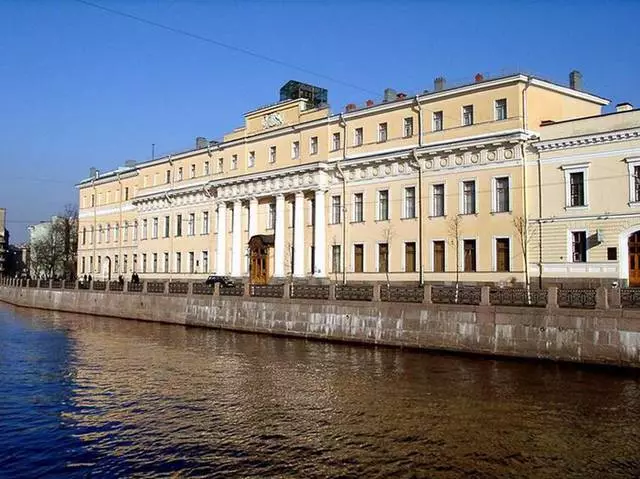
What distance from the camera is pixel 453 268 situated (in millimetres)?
36125

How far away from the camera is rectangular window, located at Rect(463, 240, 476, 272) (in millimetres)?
35625

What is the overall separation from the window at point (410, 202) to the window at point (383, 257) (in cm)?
237

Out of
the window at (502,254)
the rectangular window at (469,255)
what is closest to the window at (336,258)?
the rectangular window at (469,255)

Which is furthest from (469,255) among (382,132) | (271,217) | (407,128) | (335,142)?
(271,217)

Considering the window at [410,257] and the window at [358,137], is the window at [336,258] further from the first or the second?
the window at [358,137]

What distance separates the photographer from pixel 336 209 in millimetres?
42875

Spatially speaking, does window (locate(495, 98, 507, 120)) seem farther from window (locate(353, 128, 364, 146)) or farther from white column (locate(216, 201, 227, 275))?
white column (locate(216, 201, 227, 275))

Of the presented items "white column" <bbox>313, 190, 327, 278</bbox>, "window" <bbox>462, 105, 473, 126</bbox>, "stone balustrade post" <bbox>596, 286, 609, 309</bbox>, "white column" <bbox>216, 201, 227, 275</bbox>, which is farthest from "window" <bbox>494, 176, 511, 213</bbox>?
"white column" <bbox>216, 201, 227, 275</bbox>

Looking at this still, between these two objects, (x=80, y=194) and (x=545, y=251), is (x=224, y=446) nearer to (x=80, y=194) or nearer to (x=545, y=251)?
(x=545, y=251)

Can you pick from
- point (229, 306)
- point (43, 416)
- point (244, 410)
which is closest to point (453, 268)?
point (229, 306)

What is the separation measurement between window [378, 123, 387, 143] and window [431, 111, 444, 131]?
3530 mm

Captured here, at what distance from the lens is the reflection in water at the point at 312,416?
1091cm

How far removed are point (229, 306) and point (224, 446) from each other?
2198 cm

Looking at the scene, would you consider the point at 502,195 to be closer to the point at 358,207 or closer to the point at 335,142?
the point at 358,207
